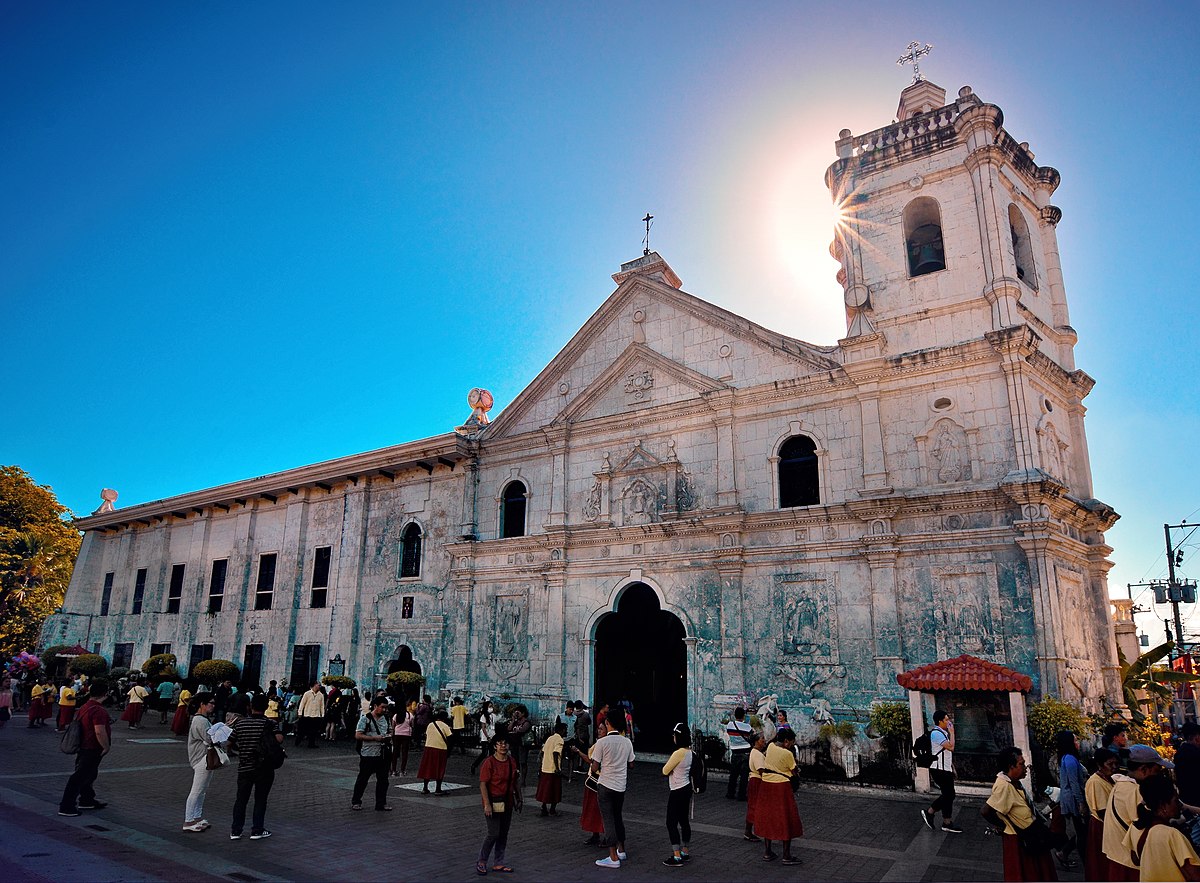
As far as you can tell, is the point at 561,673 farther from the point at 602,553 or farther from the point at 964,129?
the point at 964,129

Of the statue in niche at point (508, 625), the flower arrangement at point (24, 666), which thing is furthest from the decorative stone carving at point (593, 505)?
the flower arrangement at point (24, 666)

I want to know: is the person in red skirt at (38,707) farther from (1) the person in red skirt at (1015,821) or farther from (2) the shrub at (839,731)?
(1) the person in red skirt at (1015,821)

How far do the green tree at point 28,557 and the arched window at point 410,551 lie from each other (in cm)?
3208

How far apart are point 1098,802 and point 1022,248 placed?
1695 centimetres

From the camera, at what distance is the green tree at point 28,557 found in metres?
45.2

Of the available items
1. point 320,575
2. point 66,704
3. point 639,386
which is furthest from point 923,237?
point 66,704

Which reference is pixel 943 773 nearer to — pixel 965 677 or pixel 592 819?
pixel 965 677

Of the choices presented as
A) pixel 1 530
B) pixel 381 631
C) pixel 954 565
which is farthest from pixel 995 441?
pixel 1 530

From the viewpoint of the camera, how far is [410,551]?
26.8m

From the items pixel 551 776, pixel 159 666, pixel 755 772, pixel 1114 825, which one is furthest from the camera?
pixel 159 666

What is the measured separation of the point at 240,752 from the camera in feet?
35.5

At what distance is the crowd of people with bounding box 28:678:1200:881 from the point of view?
716 centimetres

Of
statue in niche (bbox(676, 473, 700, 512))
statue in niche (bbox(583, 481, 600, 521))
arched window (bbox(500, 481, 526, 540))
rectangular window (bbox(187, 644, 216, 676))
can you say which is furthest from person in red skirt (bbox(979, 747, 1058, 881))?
rectangular window (bbox(187, 644, 216, 676))

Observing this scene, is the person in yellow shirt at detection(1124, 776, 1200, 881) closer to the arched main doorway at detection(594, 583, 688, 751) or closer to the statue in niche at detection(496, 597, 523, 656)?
the arched main doorway at detection(594, 583, 688, 751)
